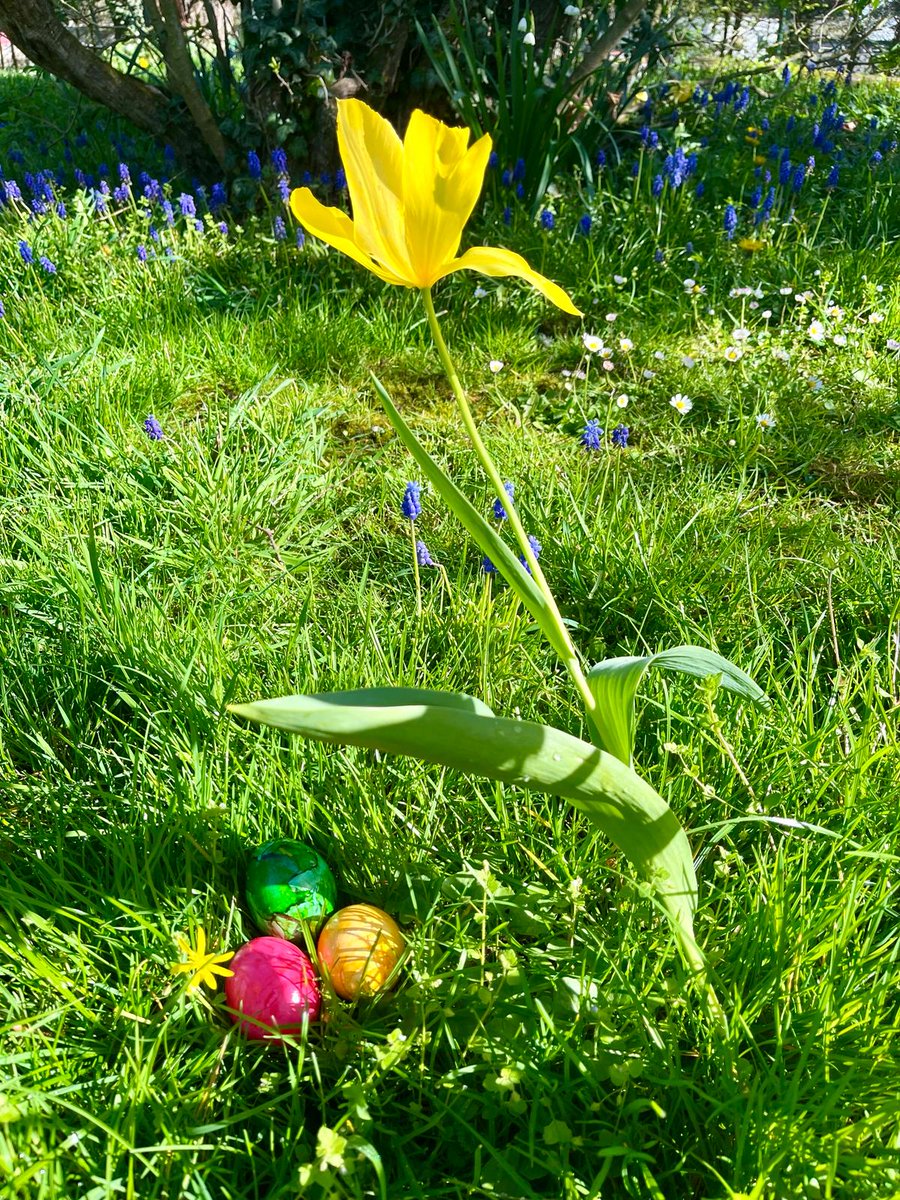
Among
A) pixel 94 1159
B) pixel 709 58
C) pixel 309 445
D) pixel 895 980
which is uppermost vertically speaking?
pixel 709 58

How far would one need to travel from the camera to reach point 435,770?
153 centimetres

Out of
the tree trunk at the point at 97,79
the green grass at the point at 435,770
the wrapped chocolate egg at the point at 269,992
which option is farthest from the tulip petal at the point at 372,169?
the tree trunk at the point at 97,79

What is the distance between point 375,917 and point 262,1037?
208 mm

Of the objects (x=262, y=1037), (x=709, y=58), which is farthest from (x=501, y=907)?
(x=709, y=58)

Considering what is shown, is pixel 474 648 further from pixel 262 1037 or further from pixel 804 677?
pixel 262 1037

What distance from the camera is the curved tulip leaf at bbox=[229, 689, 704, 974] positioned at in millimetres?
819

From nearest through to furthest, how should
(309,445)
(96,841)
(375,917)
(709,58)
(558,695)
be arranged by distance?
(375,917) < (96,841) < (558,695) < (309,445) < (709,58)

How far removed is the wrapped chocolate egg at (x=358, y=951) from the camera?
1.23m

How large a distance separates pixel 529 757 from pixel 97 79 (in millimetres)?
4082

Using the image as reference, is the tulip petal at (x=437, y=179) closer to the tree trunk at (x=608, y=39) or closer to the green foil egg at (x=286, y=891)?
the green foil egg at (x=286, y=891)

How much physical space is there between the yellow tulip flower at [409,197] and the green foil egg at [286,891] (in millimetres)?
822

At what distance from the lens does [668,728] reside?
4.94 feet

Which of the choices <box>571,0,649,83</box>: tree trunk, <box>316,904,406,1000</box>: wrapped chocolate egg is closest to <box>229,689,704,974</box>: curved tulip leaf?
<box>316,904,406,1000</box>: wrapped chocolate egg

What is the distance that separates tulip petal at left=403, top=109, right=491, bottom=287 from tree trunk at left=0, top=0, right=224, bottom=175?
3.57m
